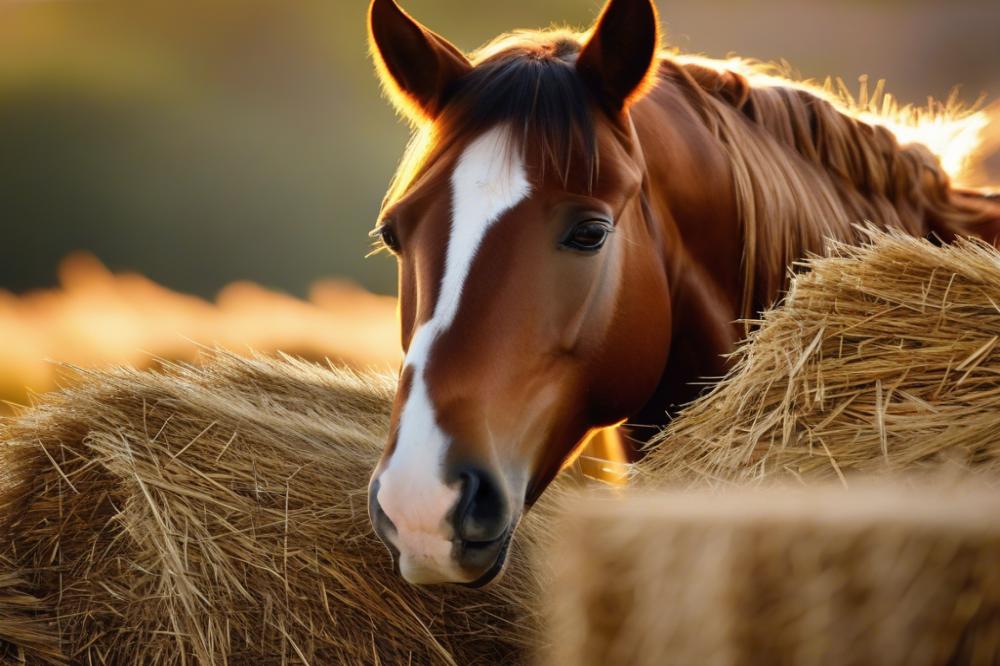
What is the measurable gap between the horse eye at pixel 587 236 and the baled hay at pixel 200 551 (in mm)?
710

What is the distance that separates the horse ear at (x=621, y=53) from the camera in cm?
205

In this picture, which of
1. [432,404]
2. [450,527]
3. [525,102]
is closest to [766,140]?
[525,102]

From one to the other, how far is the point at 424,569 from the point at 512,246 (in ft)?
2.17

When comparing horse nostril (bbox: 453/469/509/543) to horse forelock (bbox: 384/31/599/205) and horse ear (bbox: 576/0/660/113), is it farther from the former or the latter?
horse ear (bbox: 576/0/660/113)

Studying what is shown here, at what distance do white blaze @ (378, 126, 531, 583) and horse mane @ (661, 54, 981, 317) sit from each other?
85 centimetres

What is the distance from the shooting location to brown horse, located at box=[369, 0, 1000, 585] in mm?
1588

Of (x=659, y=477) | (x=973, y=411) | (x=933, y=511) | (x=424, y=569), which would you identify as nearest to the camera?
(x=933, y=511)

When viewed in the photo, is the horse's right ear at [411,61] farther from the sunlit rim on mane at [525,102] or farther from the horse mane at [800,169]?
the horse mane at [800,169]

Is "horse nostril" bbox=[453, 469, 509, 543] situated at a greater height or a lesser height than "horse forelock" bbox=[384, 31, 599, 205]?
lesser

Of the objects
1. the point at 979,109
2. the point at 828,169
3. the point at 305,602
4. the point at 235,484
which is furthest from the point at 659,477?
the point at 979,109

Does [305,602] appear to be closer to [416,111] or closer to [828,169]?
[416,111]

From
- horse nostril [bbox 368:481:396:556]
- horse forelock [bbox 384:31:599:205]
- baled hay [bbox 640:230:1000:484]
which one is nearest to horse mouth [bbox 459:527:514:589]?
horse nostril [bbox 368:481:396:556]

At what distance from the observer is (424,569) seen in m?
1.51

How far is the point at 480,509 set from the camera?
5.06 ft
